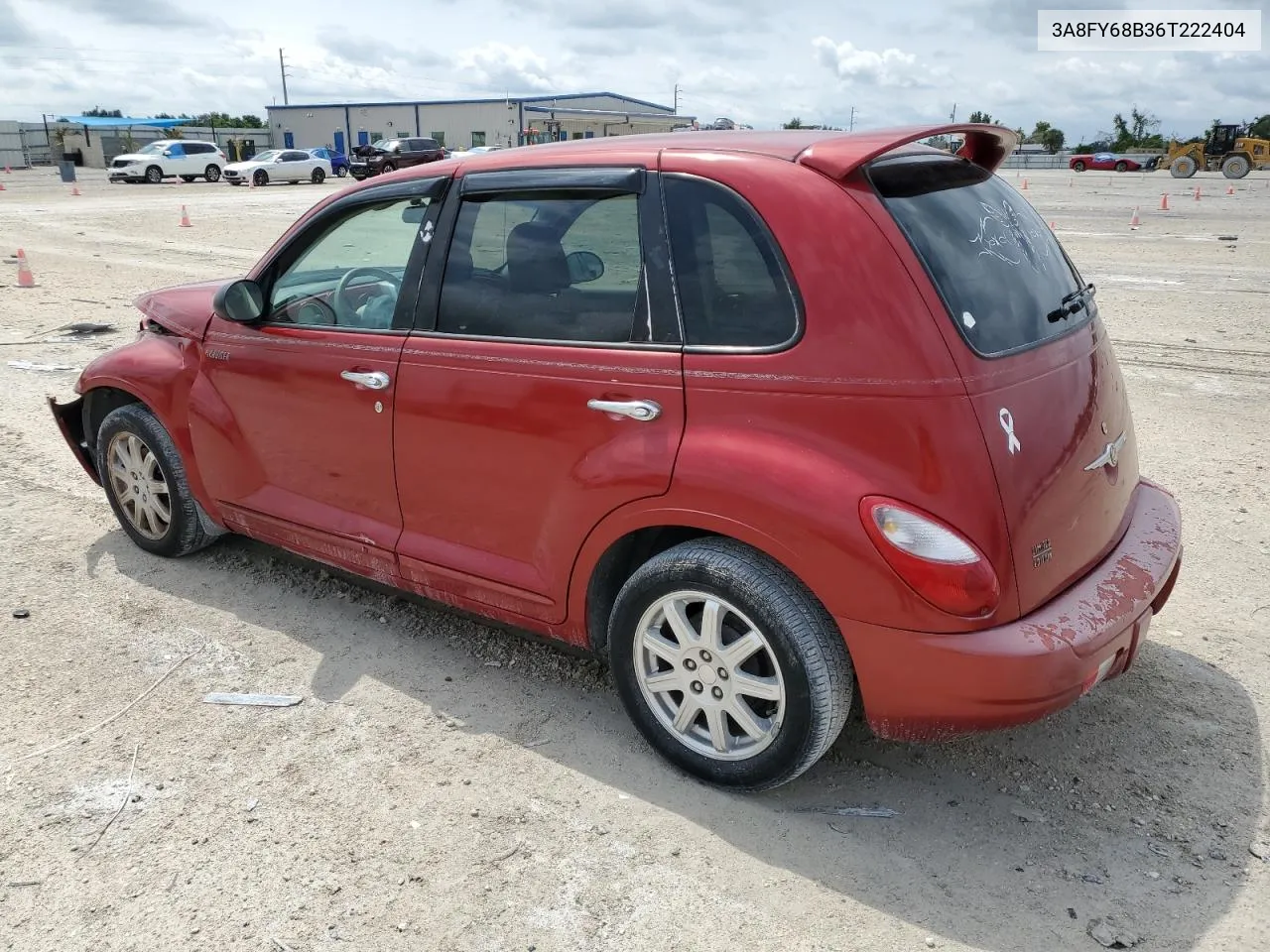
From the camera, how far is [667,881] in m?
2.65

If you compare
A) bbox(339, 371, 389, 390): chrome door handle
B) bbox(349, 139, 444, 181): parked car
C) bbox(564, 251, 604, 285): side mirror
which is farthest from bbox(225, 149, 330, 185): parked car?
bbox(564, 251, 604, 285): side mirror

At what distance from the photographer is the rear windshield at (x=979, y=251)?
267cm

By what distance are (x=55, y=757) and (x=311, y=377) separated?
154 centimetres

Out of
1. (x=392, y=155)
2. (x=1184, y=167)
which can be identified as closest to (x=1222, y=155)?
(x=1184, y=167)

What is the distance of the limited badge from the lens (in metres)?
2.54

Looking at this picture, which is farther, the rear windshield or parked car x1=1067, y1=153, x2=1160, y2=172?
parked car x1=1067, y1=153, x2=1160, y2=172

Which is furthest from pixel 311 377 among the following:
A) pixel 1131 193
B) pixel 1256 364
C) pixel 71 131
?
pixel 71 131

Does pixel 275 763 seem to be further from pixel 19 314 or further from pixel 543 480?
pixel 19 314

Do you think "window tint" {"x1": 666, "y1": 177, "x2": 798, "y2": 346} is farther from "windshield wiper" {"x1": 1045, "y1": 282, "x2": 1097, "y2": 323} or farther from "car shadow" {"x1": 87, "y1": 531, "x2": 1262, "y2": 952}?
"car shadow" {"x1": 87, "y1": 531, "x2": 1262, "y2": 952}

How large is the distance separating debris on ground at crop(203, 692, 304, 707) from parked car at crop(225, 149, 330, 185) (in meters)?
37.5

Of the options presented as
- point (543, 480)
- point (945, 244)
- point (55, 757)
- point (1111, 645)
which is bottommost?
point (55, 757)

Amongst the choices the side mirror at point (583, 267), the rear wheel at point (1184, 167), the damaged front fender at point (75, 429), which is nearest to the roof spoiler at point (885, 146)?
the side mirror at point (583, 267)

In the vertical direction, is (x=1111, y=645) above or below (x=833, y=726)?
above

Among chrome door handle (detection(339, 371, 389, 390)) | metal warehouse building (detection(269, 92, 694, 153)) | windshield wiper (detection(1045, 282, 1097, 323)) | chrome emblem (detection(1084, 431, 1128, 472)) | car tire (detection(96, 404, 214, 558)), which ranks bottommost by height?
car tire (detection(96, 404, 214, 558))
